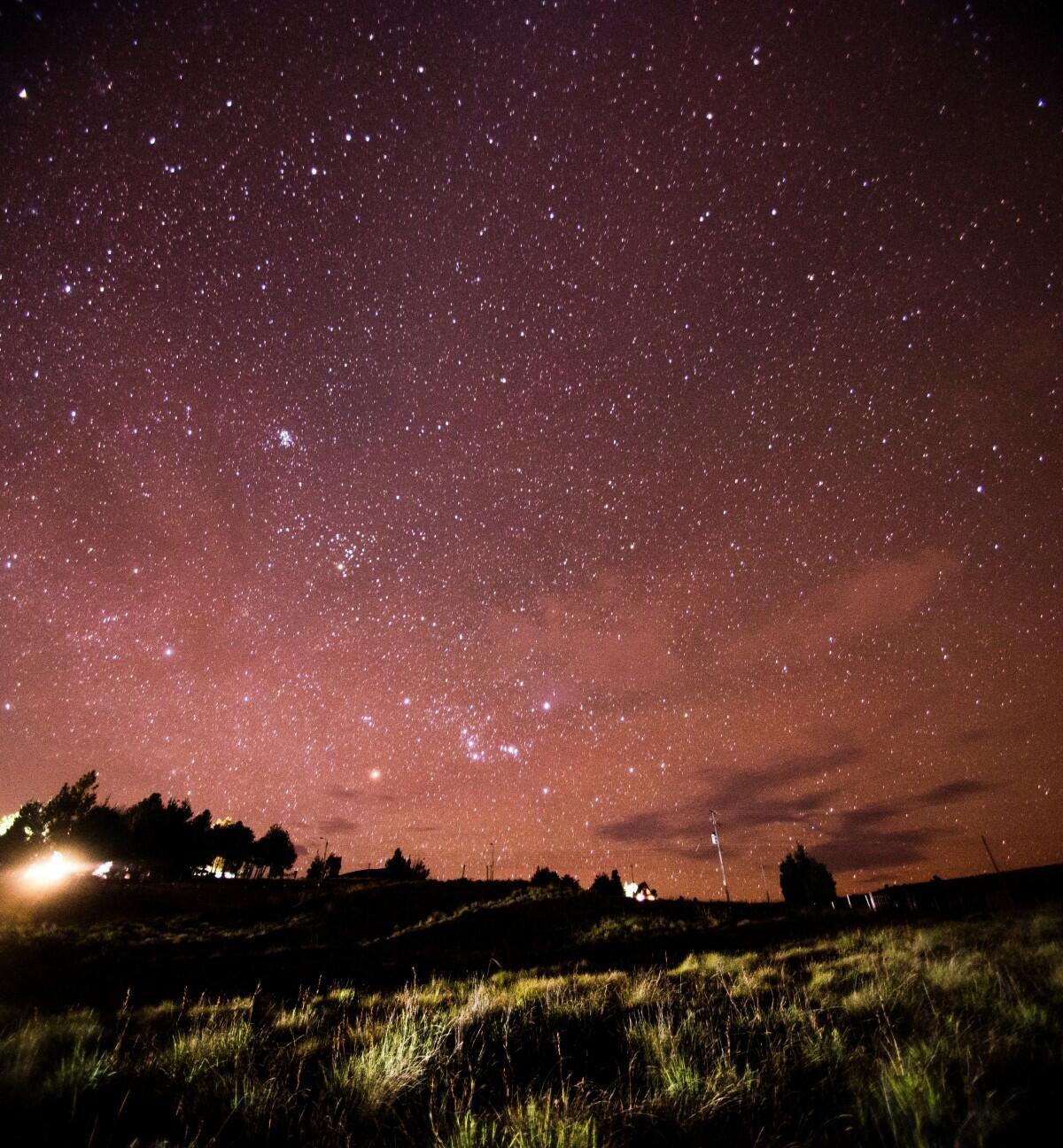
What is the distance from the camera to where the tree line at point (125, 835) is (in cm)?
6481

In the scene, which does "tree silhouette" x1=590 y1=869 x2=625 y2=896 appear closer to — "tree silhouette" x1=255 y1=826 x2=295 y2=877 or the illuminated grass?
"tree silhouette" x1=255 y1=826 x2=295 y2=877

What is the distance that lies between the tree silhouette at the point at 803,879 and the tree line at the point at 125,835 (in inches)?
2737

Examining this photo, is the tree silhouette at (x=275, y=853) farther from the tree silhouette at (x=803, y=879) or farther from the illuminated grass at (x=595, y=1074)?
the illuminated grass at (x=595, y=1074)

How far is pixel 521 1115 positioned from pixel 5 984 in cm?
2047

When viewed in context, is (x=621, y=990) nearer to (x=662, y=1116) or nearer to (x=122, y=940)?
(x=662, y=1116)

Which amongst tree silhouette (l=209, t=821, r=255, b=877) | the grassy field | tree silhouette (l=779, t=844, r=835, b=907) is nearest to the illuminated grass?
the grassy field

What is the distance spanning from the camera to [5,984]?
600 inches

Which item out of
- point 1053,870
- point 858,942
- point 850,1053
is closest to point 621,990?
point 850,1053

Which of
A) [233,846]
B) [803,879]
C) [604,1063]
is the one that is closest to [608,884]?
[803,879]

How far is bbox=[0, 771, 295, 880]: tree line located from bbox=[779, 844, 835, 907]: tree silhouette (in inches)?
2737

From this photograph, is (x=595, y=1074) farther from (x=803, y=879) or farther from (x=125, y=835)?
(x=125, y=835)

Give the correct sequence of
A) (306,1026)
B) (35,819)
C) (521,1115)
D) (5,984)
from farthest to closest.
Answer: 1. (35,819)
2. (5,984)
3. (306,1026)
4. (521,1115)

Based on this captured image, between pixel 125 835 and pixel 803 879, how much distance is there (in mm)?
79663

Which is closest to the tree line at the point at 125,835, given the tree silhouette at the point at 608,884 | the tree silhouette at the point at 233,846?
the tree silhouette at the point at 233,846
